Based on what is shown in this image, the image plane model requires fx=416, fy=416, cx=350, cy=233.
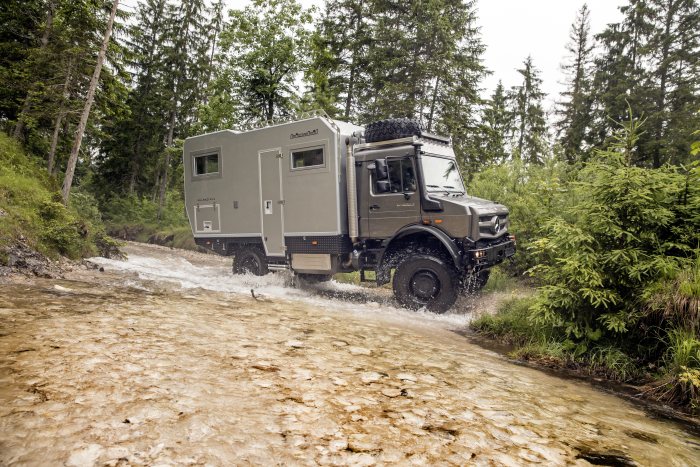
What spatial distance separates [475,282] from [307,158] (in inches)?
184

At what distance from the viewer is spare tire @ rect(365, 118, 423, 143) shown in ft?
28.8

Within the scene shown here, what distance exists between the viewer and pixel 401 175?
865cm

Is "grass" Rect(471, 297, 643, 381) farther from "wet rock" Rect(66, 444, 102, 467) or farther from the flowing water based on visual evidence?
"wet rock" Rect(66, 444, 102, 467)

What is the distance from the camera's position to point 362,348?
507cm

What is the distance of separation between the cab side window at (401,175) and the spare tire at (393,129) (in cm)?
59

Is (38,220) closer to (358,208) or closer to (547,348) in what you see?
(358,208)

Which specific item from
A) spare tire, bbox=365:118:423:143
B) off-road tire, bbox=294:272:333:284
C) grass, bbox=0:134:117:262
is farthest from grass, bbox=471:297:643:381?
grass, bbox=0:134:117:262

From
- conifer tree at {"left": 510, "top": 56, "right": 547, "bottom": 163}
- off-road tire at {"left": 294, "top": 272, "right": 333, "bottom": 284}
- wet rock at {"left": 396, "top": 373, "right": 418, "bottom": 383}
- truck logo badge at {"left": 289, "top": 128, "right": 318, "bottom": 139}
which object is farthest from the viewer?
conifer tree at {"left": 510, "top": 56, "right": 547, "bottom": 163}

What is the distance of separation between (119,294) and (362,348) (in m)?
4.76

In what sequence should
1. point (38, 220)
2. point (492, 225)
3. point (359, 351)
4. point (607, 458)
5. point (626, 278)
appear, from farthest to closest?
point (38, 220)
point (492, 225)
point (626, 278)
point (359, 351)
point (607, 458)

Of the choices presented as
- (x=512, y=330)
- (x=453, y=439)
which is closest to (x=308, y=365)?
(x=453, y=439)

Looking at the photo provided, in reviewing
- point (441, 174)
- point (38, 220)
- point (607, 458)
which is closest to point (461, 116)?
point (441, 174)

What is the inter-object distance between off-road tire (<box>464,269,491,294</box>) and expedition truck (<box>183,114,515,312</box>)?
0.14 ft

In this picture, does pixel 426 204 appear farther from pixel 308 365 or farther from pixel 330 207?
pixel 308 365
